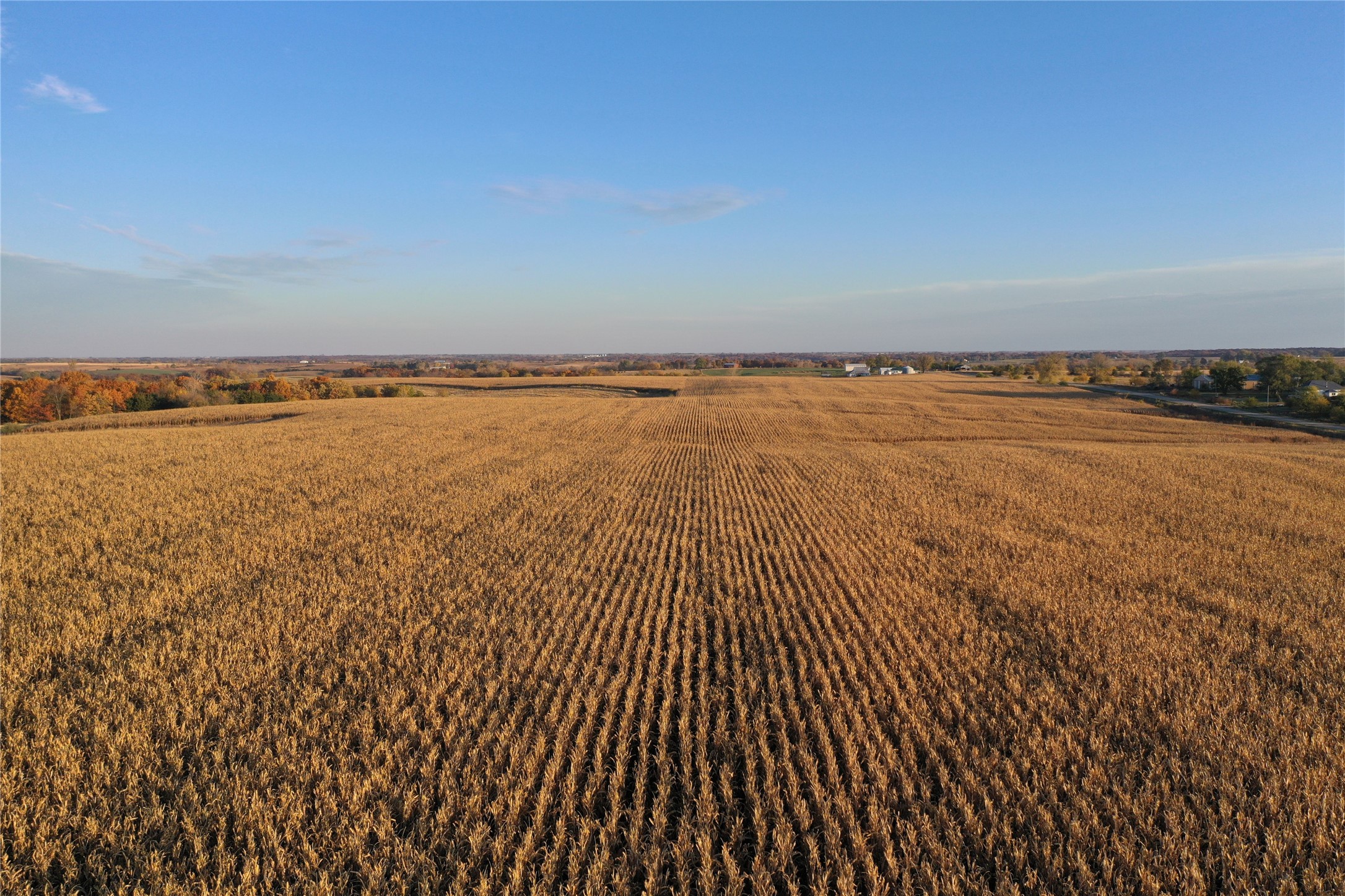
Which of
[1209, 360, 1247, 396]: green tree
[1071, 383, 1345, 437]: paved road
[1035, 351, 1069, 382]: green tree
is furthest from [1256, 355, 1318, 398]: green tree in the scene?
[1035, 351, 1069, 382]: green tree

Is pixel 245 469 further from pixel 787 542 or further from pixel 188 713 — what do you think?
pixel 787 542

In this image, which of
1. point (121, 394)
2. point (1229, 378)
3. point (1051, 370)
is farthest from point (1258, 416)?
point (121, 394)

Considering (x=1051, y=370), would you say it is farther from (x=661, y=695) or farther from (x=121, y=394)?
(x=121, y=394)

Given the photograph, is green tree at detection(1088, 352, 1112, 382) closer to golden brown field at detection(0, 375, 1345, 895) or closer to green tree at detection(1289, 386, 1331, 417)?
green tree at detection(1289, 386, 1331, 417)

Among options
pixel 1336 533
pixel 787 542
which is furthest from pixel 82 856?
pixel 1336 533

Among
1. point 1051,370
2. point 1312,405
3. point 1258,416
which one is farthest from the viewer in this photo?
point 1051,370
